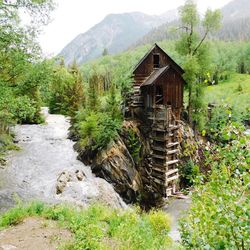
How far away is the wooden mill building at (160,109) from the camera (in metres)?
25.5

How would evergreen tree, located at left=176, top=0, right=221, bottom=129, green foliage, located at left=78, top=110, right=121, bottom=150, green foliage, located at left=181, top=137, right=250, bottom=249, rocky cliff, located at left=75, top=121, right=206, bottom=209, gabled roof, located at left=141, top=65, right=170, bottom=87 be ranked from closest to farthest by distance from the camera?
green foliage, located at left=181, top=137, right=250, bottom=249 < rocky cliff, located at left=75, top=121, right=206, bottom=209 < green foliage, located at left=78, top=110, right=121, bottom=150 < gabled roof, located at left=141, top=65, right=170, bottom=87 < evergreen tree, located at left=176, top=0, right=221, bottom=129

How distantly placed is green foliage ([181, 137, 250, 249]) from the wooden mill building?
2067 cm

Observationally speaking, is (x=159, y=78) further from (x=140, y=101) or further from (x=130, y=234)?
(x=130, y=234)

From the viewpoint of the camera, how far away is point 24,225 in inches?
407

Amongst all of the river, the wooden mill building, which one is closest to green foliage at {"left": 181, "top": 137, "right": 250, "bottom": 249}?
the river

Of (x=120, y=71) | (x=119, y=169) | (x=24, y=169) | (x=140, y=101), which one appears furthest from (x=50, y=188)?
(x=120, y=71)

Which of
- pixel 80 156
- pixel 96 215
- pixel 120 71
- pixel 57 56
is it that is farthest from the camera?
pixel 120 71

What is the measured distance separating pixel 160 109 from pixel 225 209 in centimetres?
2243

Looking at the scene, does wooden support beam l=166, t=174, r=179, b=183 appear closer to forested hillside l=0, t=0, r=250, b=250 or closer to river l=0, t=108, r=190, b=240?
forested hillside l=0, t=0, r=250, b=250

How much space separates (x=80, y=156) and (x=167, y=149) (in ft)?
23.3

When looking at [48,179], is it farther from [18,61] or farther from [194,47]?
[194,47]

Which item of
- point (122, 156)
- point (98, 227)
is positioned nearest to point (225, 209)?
point (98, 227)

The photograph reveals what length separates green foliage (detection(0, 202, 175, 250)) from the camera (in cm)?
906

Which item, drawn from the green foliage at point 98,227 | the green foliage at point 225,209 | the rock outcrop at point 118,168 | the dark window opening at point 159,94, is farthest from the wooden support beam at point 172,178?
the green foliage at point 225,209
